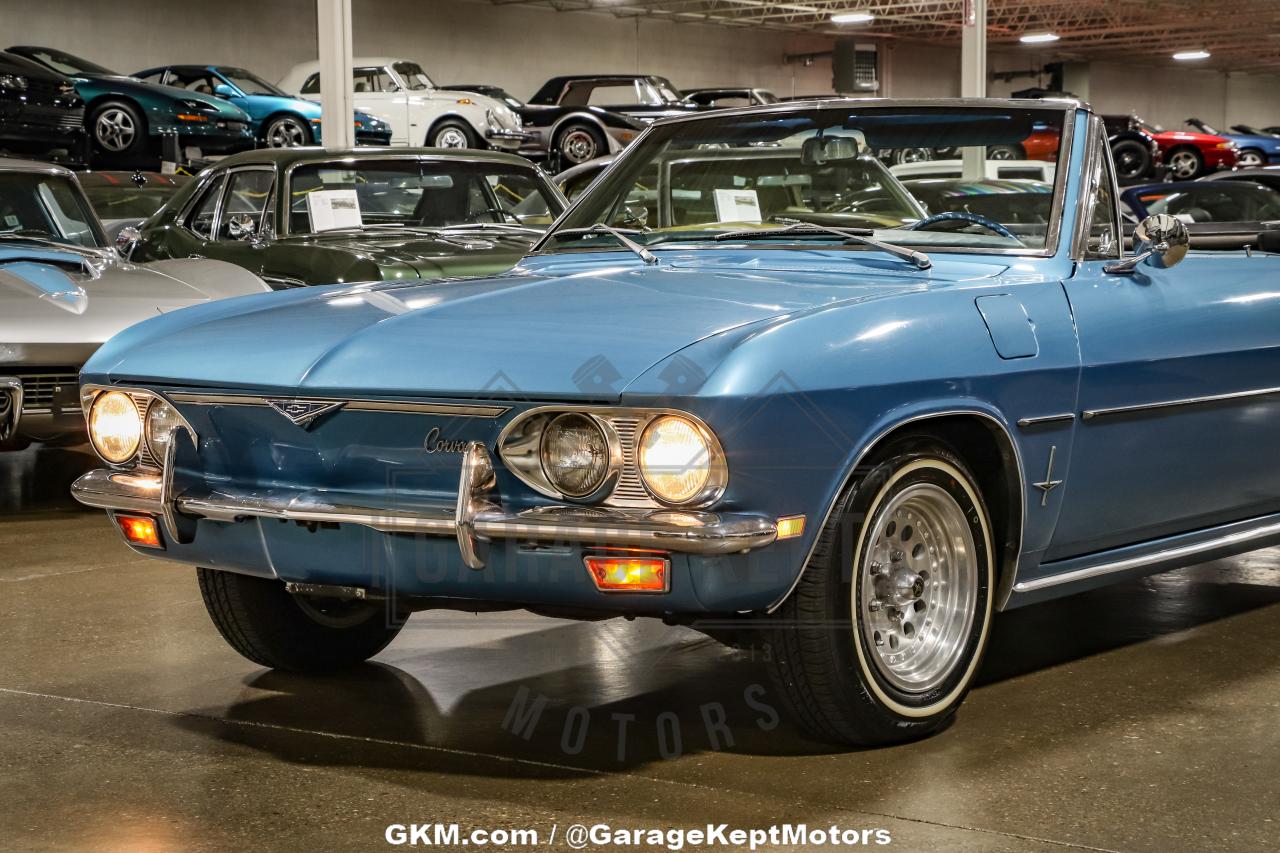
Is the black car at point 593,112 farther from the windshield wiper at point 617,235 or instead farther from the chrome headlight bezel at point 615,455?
the chrome headlight bezel at point 615,455

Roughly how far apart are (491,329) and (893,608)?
1.07 metres

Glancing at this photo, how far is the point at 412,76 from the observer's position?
22.4m

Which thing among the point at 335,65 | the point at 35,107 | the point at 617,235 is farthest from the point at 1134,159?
the point at 617,235

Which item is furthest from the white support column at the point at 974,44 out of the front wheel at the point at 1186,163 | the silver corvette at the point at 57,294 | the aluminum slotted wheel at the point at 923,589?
the aluminum slotted wheel at the point at 923,589

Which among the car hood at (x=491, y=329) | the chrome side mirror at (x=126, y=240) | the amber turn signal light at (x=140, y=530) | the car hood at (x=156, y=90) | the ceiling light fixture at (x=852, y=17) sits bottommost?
the amber turn signal light at (x=140, y=530)

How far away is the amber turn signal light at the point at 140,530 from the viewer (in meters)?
3.59

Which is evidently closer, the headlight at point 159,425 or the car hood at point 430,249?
the headlight at point 159,425

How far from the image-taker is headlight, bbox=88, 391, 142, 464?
12.1 feet

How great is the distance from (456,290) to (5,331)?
335cm

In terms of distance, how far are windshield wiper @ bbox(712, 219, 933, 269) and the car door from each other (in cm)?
36

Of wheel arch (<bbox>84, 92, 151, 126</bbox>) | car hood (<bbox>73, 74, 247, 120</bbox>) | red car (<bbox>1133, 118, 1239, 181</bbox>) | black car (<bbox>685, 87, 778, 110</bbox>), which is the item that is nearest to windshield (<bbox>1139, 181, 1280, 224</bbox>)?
car hood (<bbox>73, 74, 247, 120</bbox>)

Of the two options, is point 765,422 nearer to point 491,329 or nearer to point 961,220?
point 491,329

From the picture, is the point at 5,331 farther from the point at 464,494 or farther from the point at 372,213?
the point at 464,494

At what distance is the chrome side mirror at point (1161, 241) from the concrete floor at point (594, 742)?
106 cm
